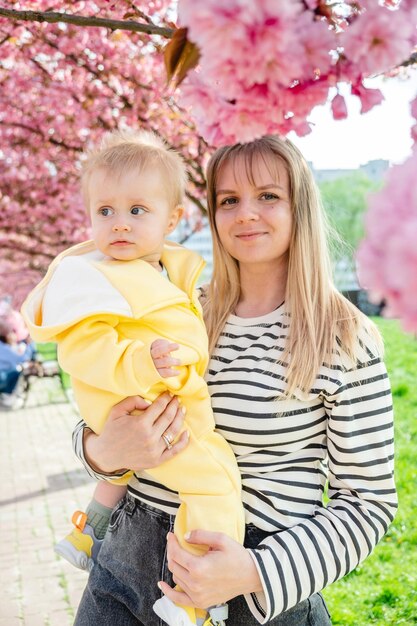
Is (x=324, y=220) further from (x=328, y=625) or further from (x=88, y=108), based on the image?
(x=88, y=108)

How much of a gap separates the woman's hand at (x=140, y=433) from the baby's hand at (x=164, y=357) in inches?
5.7

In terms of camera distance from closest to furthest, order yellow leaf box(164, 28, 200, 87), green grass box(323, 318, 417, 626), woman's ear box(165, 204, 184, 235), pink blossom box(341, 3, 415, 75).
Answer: pink blossom box(341, 3, 415, 75), yellow leaf box(164, 28, 200, 87), woman's ear box(165, 204, 184, 235), green grass box(323, 318, 417, 626)

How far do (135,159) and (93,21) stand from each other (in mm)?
476

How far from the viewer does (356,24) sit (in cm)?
106

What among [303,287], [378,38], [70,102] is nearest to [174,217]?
[303,287]

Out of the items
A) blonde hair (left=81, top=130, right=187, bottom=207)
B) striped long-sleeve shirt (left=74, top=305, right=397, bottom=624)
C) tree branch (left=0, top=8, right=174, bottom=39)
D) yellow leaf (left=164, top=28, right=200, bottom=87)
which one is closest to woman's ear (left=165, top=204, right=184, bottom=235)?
blonde hair (left=81, top=130, right=187, bottom=207)

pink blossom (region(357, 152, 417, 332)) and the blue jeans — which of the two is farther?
the blue jeans

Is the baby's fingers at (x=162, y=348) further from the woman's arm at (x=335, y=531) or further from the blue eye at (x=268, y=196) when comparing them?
the blue eye at (x=268, y=196)

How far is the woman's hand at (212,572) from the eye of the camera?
169 cm

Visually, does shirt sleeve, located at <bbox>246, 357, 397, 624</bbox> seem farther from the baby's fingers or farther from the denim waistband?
the baby's fingers

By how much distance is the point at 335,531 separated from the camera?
179cm

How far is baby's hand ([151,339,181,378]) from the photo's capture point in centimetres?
176

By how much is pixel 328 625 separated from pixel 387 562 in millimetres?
2859

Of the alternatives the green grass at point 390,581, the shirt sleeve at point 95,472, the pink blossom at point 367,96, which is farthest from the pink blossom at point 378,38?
the green grass at point 390,581
